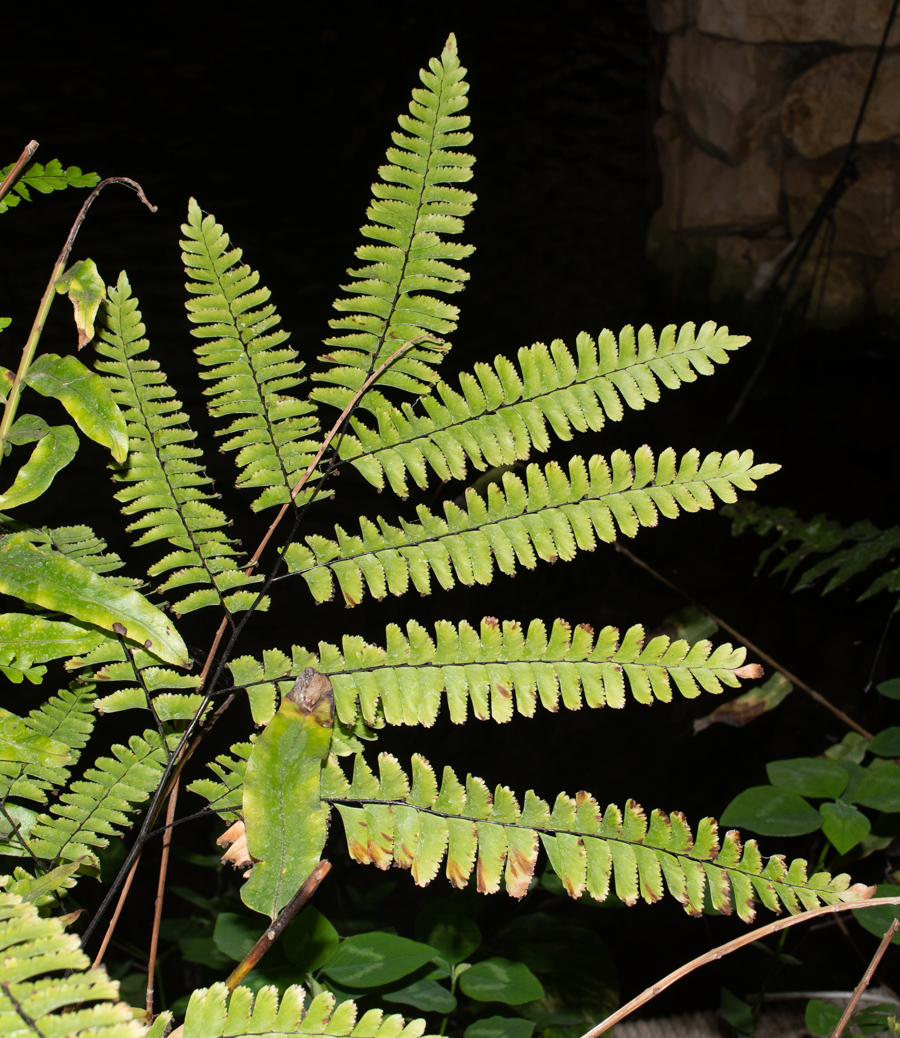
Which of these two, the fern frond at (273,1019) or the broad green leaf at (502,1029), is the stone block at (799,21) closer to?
the broad green leaf at (502,1029)

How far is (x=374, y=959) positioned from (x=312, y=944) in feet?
0.22

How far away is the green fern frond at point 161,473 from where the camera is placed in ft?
1.92

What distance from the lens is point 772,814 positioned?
1.08 m

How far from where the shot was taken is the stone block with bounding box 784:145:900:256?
281cm

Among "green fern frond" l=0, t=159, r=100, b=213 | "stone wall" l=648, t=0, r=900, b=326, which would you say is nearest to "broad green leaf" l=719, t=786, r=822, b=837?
"green fern frond" l=0, t=159, r=100, b=213

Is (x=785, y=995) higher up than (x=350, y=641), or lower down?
lower down

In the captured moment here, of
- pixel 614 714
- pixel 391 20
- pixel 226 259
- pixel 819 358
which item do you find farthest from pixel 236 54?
pixel 226 259

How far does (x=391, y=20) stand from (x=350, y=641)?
502 cm

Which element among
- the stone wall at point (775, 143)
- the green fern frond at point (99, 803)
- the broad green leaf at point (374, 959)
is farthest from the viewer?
the stone wall at point (775, 143)

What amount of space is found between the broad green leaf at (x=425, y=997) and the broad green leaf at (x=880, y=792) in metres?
0.58

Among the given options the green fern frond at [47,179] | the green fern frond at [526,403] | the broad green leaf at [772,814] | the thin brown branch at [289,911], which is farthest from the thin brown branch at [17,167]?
the broad green leaf at [772,814]

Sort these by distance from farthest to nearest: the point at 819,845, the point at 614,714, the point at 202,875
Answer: the point at 614,714, the point at 202,875, the point at 819,845

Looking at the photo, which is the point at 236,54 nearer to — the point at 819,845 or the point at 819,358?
the point at 819,358

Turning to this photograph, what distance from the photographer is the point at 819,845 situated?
1866 mm
